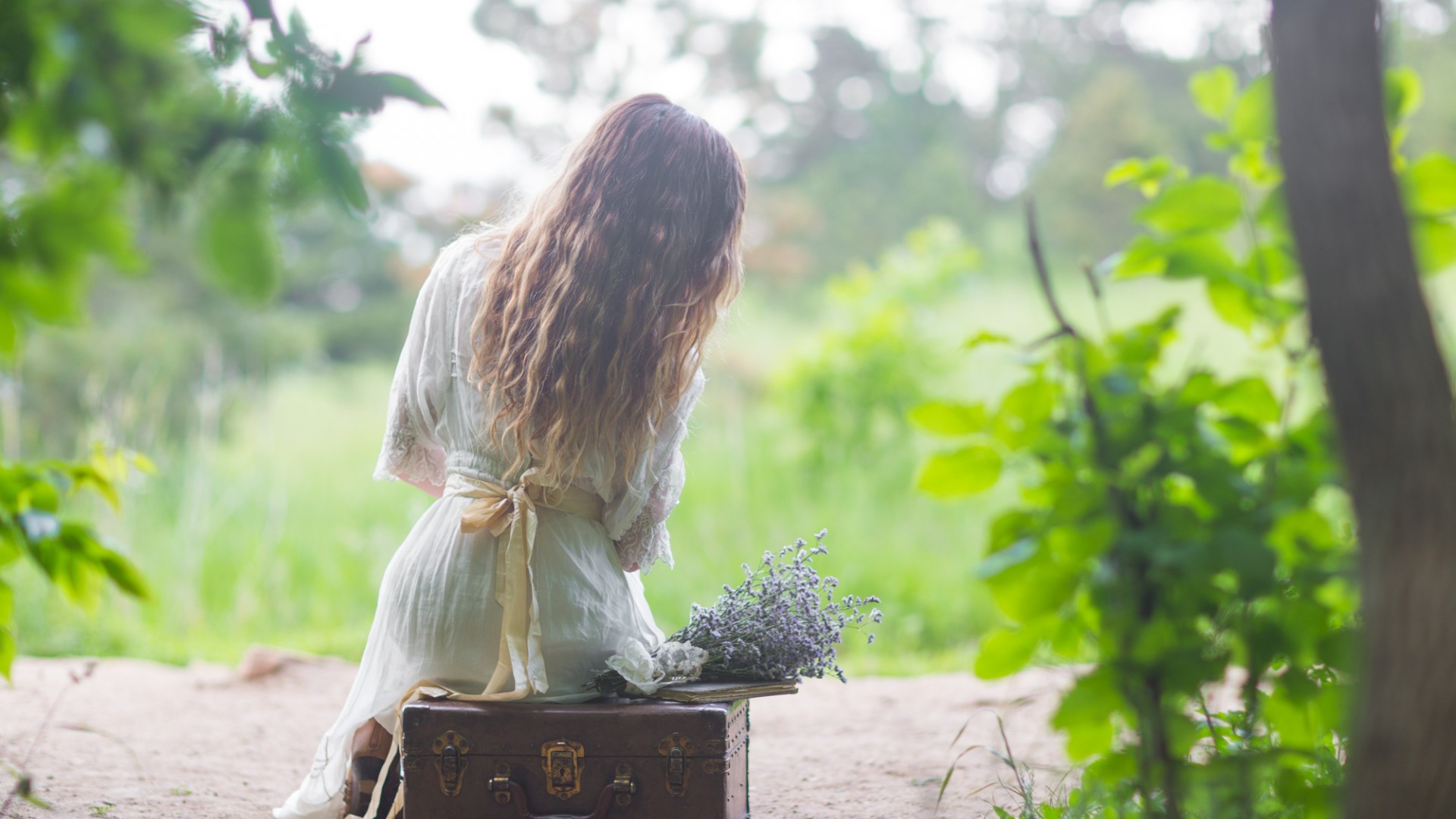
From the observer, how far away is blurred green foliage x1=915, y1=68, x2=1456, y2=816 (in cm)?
128

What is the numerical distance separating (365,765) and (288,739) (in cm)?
141

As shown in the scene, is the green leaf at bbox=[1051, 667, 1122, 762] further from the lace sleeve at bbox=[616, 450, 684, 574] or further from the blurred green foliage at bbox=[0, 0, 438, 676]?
the lace sleeve at bbox=[616, 450, 684, 574]

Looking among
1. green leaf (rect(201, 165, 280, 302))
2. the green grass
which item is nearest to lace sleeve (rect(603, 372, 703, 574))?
green leaf (rect(201, 165, 280, 302))

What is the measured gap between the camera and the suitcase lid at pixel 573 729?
205 centimetres

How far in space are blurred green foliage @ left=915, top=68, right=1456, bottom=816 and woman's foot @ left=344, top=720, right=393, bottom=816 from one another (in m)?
1.44

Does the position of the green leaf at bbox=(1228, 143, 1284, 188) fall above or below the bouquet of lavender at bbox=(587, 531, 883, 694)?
above

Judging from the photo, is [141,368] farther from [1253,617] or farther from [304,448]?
[1253,617]

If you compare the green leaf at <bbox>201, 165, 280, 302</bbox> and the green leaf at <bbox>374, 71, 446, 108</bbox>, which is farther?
the green leaf at <bbox>374, 71, 446, 108</bbox>

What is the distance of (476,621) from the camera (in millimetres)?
2221

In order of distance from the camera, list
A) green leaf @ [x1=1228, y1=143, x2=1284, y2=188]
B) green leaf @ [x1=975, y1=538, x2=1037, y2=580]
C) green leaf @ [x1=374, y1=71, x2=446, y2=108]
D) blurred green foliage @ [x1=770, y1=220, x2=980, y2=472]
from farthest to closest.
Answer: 1. blurred green foliage @ [x1=770, y1=220, x2=980, y2=472]
2. green leaf @ [x1=1228, y1=143, x2=1284, y2=188]
3. green leaf @ [x1=975, y1=538, x2=1037, y2=580]
4. green leaf @ [x1=374, y1=71, x2=446, y2=108]

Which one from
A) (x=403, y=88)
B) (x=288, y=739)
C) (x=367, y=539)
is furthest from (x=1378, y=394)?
(x=367, y=539)

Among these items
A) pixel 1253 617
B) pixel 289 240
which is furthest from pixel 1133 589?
pixel 289 240

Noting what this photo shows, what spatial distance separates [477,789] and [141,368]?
19.2ft

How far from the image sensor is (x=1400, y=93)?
1.35 metres
